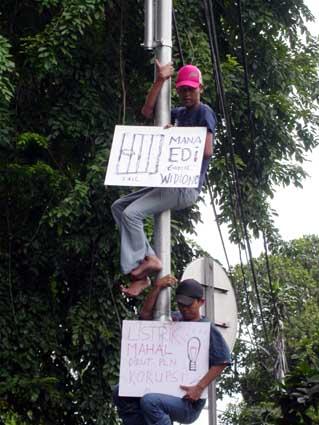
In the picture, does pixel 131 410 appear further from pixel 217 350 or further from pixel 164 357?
pixel 217 350

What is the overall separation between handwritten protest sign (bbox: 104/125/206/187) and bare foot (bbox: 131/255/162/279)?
377mm

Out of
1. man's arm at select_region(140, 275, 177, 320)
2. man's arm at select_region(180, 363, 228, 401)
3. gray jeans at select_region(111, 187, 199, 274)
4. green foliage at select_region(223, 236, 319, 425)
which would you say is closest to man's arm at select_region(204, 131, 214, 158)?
gray jeans at select_region(111, 187, 199, 274)

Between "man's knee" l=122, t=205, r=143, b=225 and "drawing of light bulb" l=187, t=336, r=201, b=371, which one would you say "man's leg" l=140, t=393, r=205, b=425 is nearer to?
"drawing of light bulb" l=187, t=336, r=201, b=371

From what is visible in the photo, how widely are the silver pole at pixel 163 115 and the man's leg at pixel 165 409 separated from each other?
40cm

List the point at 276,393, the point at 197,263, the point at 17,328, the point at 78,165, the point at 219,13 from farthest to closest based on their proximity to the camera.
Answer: the point at 219,13 → the point at 78,165 → the point at 17,328 → the point at 197,263 → the point at 276,393

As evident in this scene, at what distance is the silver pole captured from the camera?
5387 mm

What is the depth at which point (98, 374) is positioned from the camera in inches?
426

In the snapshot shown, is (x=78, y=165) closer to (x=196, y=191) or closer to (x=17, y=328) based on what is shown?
(x=17, y=328)

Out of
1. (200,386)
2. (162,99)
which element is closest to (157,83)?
(162,99)

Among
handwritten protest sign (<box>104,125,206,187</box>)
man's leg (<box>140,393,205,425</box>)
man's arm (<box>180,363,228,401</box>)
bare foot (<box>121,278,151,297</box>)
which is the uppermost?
handwritten protest sign (<box>104,125,206,187</box>)

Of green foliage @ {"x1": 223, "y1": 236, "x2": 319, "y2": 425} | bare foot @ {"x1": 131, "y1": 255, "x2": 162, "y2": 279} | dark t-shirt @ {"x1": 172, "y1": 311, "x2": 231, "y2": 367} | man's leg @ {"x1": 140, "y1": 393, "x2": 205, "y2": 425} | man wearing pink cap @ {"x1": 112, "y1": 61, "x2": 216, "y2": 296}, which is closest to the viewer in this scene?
man's leg @ {"x1": 140, "y1": 393, "x2": 205, "y2": 425}

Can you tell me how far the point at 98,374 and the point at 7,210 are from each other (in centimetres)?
187

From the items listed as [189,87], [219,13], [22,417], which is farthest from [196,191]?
[219,13]

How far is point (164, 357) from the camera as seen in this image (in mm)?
5270
